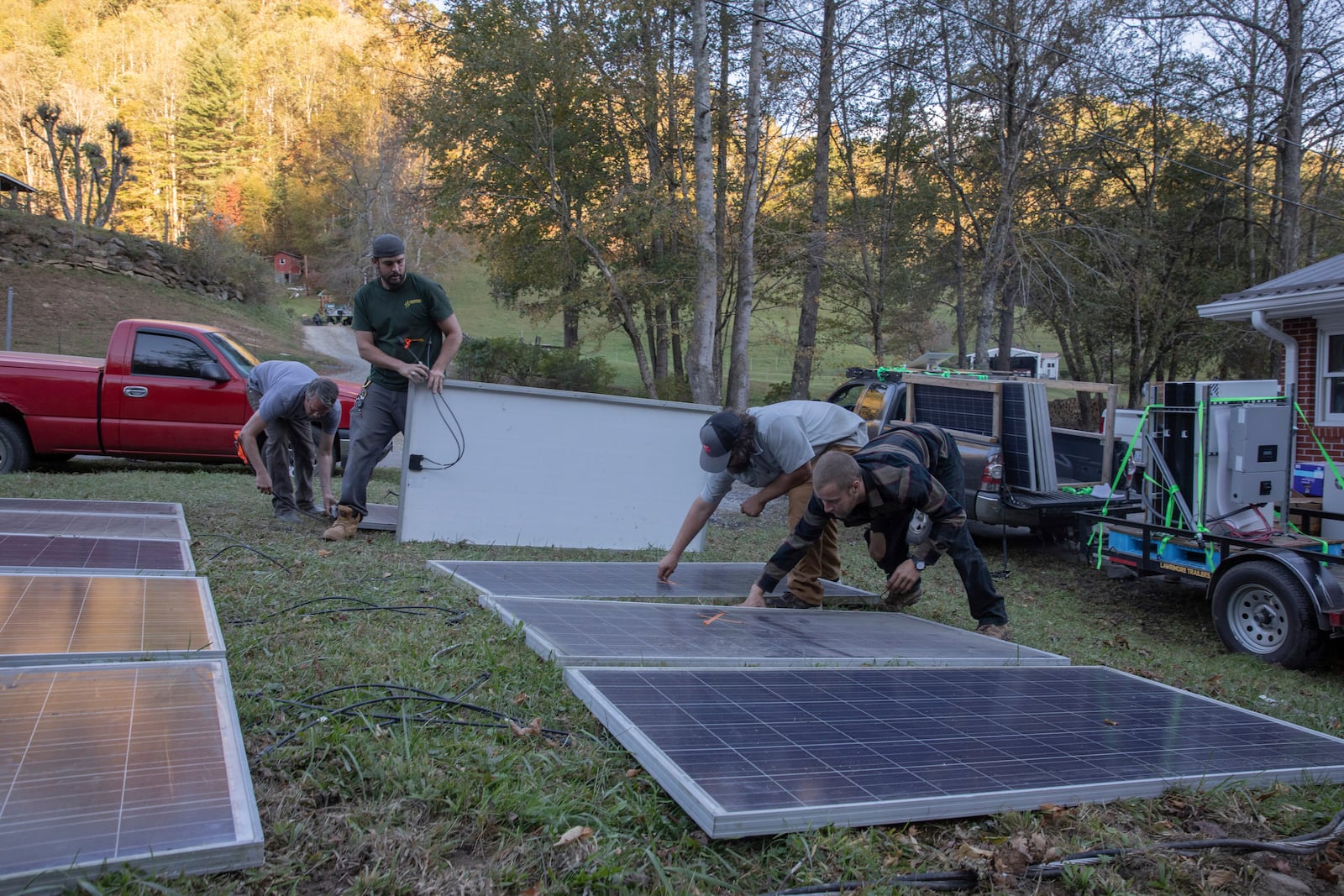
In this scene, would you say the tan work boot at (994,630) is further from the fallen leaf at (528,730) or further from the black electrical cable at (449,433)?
the black electrical cable at (449,433)

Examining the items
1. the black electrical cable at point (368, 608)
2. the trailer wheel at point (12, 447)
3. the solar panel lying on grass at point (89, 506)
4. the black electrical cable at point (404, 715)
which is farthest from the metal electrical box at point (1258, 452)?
the trailer wheel at point (12, 447)

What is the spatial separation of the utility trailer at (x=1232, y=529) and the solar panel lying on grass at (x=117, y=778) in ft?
21.3

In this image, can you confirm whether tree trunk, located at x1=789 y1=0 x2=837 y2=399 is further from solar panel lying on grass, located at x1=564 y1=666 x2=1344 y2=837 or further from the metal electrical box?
solar panel lying on grass, located at x1=564 y1=666 x2=1344 y2=837

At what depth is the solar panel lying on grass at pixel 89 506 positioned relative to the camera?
6.52m

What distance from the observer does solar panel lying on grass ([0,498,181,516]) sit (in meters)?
6.52

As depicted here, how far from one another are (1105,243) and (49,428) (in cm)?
2074

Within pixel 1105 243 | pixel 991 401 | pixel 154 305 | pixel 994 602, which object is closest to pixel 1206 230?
pixel 1105 243

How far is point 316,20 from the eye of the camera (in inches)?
2940

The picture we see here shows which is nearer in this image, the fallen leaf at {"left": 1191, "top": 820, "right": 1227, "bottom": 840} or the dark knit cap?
the fallen leaf at {"left": 1191, "top": 820, "right": 1227, "bottom": 840}

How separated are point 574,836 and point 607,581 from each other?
3307 mm

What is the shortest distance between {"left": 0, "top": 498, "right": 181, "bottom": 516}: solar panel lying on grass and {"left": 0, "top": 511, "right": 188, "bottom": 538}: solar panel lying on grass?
0.15 m

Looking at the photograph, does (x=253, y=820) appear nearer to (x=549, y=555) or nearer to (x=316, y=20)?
(x=549, y=555)

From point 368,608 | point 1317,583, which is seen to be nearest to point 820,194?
point 1317,583

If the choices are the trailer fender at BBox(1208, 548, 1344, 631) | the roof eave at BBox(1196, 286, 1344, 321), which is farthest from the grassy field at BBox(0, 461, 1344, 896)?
the roof eave at BBox(1196, 286, 1344, 321)
